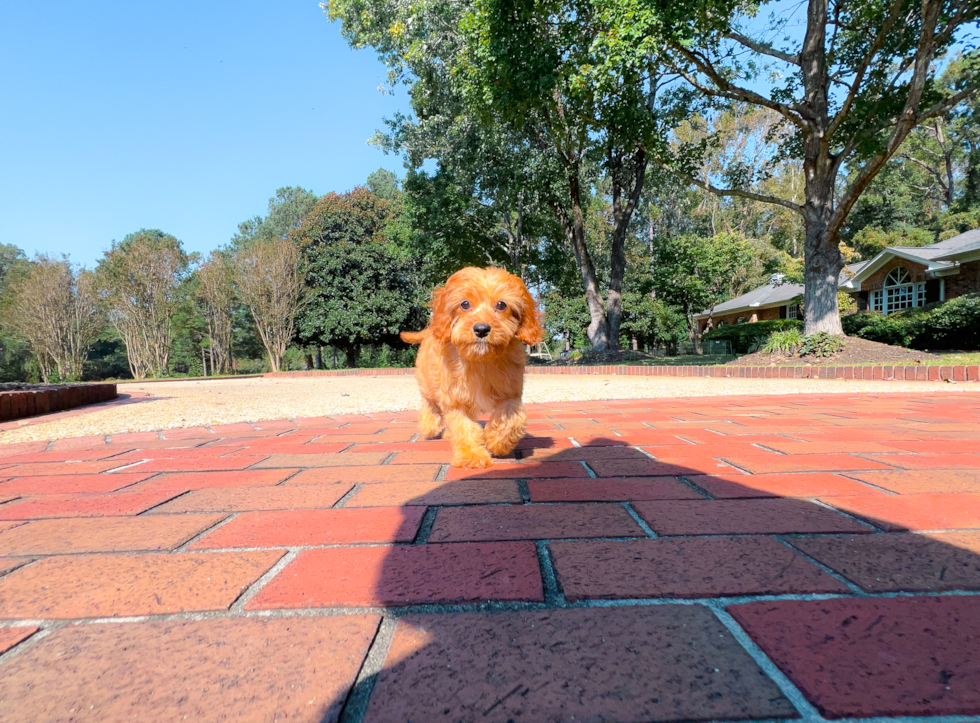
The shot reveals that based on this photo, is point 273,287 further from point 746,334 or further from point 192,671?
point 192,671

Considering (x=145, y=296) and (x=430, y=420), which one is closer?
(x=430, y=420)

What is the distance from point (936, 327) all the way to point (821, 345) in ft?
24.7

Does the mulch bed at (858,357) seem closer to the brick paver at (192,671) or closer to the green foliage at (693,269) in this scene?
the brick paver at (192,671)

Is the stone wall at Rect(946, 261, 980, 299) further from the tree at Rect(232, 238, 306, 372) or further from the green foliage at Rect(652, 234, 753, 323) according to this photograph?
the tree at Rect(232, 238, 306, 372)

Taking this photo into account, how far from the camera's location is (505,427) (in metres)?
2.72

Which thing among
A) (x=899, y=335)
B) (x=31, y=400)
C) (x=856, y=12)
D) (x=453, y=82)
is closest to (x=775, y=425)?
(x=31, y=400)

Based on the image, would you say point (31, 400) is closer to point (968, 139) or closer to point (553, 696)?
point (553, 696)

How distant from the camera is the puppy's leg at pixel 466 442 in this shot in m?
2.58

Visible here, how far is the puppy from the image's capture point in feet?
8.28

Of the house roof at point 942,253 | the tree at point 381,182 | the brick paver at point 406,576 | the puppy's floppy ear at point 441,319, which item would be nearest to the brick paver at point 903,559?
the brick paver at point 406,576

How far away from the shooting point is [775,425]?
11.8ft

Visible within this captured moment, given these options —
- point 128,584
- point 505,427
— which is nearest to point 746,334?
point 505,427

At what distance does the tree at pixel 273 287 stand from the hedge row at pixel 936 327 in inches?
982

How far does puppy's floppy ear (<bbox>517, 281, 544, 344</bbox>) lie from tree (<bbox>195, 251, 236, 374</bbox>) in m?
28.7
